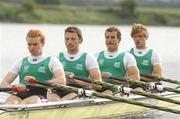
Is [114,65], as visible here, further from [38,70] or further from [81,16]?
[81,16]

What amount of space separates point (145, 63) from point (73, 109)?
306cm

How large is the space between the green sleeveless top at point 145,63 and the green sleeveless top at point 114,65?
2.64ft

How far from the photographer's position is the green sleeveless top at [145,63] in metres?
12.8

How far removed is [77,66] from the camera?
36.5 ft

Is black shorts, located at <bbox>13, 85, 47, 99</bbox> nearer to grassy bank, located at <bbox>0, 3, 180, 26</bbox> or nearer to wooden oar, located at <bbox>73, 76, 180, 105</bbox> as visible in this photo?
wooden oar, located at <bbox>73, 76, 180, 105</bbox>

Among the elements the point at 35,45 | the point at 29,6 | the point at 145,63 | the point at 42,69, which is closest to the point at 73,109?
the point at 42,69

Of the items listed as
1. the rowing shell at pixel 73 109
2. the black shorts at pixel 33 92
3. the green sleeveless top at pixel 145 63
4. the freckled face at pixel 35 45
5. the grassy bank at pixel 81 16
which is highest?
the grassy bank at pixel 81 16

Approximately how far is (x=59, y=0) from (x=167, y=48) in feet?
125

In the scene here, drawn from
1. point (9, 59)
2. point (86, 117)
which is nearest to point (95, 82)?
point (86, 117)

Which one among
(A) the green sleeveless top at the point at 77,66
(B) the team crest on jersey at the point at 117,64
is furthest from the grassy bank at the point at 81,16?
(A) the green sleeveless top at the point at 77,66

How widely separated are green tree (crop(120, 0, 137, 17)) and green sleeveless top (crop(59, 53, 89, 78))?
52.9 metres

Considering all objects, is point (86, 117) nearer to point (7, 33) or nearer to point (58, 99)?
→ point (58, 99)

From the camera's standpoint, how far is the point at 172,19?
60.0 meters

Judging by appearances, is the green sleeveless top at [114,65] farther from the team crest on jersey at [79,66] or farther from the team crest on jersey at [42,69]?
the team crest on jersey at [42,69]
